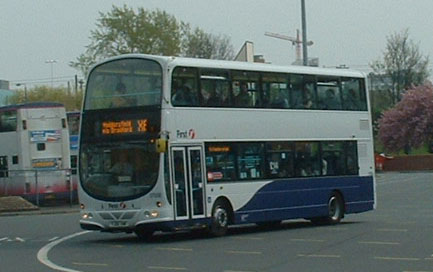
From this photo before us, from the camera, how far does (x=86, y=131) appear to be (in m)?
22.9

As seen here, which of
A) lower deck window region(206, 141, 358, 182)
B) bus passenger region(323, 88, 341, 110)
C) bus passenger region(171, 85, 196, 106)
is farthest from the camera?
bus passenger region(323, 88, 341, 110)

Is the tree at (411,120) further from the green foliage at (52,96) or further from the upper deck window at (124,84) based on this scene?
the upper deck window at (124,84)

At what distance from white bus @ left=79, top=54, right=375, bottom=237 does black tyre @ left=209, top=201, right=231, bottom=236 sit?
0.08 ft

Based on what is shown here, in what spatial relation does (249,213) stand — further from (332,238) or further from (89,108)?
(89,108)

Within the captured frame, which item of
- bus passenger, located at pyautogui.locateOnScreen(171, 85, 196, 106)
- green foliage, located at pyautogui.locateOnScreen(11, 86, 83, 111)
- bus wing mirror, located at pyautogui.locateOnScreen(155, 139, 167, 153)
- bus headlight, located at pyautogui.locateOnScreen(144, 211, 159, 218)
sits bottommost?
bus headlight, located at pyautogui.locateOnScreen(144, 211, 159, 218)

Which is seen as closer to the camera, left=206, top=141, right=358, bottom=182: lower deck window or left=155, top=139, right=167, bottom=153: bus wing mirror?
left=155, top=139, right=167, bottom=153: bus wing mirror

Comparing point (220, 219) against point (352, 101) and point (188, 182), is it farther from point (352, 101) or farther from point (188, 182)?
point (352, 101)

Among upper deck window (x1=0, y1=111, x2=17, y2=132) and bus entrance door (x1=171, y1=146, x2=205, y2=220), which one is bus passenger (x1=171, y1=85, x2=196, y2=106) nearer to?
bus entrance door (x1=171, y1=146, x2=205, y2=220)

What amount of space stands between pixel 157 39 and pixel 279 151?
49587 mm

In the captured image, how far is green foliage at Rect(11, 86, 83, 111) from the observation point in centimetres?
8969

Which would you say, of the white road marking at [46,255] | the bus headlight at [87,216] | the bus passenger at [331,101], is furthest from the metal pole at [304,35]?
the bus headlight at [87,216]

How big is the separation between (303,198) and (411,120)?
70245 mm

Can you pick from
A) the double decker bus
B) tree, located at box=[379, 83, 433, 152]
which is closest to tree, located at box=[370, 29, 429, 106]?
tree, located at box=[379, 83, 433, 152]

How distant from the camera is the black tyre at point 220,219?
22875mm
